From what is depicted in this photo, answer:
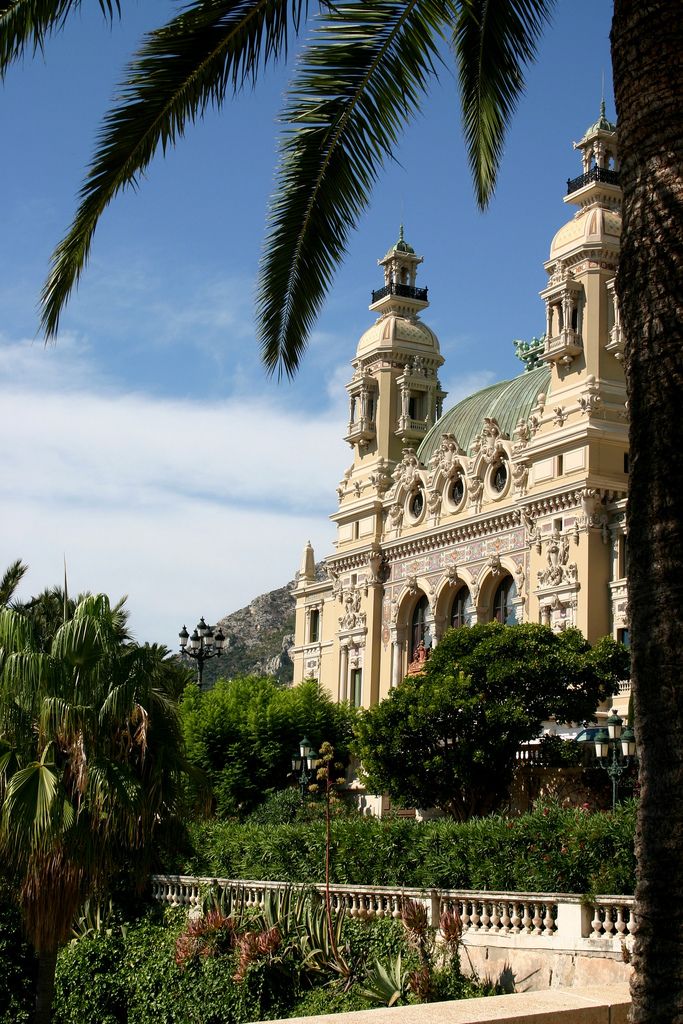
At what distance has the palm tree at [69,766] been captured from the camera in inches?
677

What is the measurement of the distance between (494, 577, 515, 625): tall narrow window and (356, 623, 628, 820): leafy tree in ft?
34.2

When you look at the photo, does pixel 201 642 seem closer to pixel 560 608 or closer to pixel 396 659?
pixel 560 608

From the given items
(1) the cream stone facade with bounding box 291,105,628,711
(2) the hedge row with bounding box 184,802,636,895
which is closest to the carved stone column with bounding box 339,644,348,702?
(1) the cream stone facade with bounding box 291,105,628,711

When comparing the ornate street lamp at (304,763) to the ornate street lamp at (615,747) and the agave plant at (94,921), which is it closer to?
the agave plant at (94,921)

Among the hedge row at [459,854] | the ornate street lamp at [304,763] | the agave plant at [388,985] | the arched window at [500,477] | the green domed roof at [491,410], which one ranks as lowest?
the agave plant at [388,985]

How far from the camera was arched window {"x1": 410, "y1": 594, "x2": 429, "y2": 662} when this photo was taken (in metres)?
53.7

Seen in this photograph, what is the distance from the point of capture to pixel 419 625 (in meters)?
54.3

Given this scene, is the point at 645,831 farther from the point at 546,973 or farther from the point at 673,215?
the point at 546,973

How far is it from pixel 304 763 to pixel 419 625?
16.7 m

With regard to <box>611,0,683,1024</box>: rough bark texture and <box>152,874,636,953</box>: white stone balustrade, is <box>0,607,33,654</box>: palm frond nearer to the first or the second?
<box>152,874,636,953</box>: white stone balustrade

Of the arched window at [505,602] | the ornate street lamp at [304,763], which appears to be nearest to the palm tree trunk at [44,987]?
the ornate street lamp at [304,763]

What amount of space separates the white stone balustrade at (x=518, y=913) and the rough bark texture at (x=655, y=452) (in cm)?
854

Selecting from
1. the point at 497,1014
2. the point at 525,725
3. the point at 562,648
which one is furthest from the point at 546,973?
the point at 562,648

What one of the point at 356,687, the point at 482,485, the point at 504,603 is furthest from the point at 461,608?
the point at 356,687
